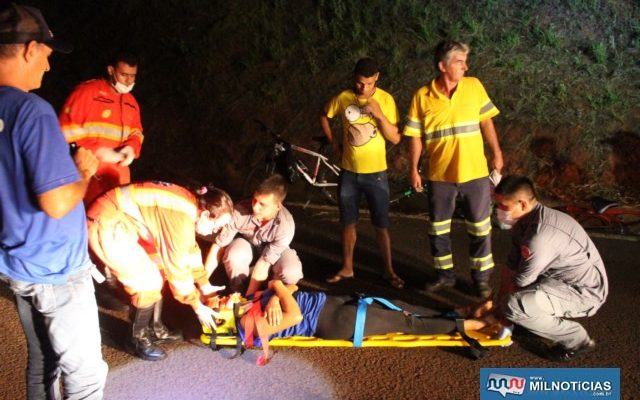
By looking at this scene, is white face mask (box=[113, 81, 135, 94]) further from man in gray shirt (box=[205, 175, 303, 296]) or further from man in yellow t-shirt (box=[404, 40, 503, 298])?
man in yellow t-shirt (box=[404, 40, 503, 298])

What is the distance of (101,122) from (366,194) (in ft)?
7.13

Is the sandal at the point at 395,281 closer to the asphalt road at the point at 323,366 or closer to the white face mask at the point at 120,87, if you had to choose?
the asphalt road at the point at 323,366

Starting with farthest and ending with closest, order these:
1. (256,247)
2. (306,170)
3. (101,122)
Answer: (306,170)
(256,247)
(101,122)

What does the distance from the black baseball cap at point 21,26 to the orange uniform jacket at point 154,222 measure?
1.31 m

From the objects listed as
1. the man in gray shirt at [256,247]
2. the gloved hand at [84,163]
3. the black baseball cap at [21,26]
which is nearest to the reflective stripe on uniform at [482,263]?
the man in gray shirt at [256,247]

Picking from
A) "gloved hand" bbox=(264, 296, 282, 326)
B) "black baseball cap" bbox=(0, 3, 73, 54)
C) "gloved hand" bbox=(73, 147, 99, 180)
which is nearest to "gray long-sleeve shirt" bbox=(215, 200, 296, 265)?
"gloved hand" bbox=(264, 296, 282, 326)

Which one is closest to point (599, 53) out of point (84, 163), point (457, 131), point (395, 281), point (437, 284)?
point (457, 131)

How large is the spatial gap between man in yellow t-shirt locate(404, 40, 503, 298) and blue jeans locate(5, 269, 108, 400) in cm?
282

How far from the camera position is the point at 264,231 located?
425 cm

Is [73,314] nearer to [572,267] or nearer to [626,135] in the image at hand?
[572,267]

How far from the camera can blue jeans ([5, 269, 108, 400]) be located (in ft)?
7.54

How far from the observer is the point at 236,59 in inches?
376

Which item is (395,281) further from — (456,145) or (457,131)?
(457,131)

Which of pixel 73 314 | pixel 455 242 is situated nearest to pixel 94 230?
pixel 73 314
